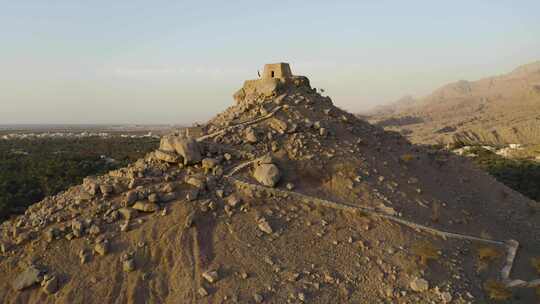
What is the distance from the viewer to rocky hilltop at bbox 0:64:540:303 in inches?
274

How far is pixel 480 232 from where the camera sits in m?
9.39

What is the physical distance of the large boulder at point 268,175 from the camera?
8727 millimetres

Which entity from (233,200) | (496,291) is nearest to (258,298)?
(233,200)

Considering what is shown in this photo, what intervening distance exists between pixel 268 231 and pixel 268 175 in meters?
1.54

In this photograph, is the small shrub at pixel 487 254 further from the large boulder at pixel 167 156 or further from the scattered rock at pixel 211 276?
the large boulder at pixel 167 156

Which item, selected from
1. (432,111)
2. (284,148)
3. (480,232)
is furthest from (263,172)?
(432,111)

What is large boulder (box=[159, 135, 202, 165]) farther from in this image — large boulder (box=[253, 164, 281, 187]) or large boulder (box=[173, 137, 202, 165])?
large boulder (box=[253, 164, 281, 187])

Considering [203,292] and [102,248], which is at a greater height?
[102,248]

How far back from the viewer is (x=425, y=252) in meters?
7.62

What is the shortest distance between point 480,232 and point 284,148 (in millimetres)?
5778

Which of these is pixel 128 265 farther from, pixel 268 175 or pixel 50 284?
pixel 268 175

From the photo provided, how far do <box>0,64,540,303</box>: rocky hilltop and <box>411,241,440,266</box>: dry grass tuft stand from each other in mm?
24

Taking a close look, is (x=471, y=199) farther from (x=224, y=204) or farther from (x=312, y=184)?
(x=224, y=204)

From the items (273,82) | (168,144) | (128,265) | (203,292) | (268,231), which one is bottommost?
(203,292)
